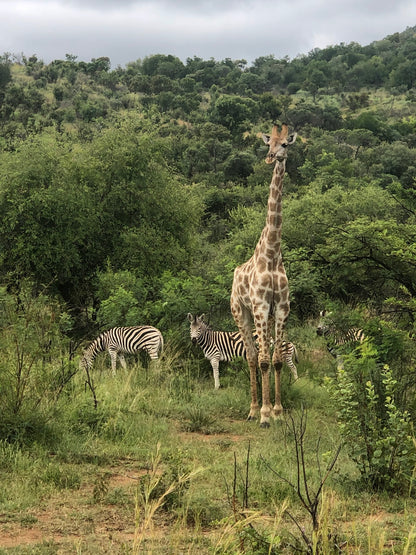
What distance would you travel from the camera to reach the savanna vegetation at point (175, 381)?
14.1ft

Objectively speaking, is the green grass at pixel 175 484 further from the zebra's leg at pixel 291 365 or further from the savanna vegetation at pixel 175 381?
the zebra's leg at pixel 291 365

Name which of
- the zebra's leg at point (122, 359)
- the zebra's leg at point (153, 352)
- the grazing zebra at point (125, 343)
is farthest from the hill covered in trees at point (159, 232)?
the zebra's leg at point (153, 352)

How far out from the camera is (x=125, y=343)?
452 inches

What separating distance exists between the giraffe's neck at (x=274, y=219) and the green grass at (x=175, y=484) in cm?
206

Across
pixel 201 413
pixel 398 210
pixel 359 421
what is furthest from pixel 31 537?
pixel 398 210

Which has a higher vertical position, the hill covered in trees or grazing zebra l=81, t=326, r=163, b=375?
the hill covered in trees

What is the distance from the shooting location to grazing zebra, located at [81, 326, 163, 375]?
439 inches

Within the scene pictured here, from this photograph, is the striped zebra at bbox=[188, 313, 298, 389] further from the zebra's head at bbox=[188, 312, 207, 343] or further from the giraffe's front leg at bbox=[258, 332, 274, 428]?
the giraffe's front leg at bbox=[258, 332, 274, 428]

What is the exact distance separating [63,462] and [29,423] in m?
0.57

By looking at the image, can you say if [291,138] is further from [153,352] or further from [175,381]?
[153,352]

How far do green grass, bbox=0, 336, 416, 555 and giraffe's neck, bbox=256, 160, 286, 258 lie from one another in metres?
2.06

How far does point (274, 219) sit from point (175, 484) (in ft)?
16.5

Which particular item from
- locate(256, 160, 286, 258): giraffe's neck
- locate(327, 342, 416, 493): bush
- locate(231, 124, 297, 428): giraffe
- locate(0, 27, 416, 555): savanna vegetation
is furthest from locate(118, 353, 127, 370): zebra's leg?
locate(327, 342, 416, 493): bush

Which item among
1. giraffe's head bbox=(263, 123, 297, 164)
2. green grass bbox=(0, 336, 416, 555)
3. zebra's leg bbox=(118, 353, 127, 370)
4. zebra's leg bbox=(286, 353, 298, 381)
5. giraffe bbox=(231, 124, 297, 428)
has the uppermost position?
giraffe's head bbox=(263, 123, 297, 164)
